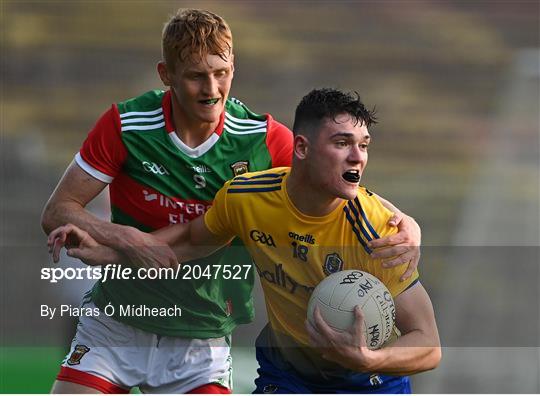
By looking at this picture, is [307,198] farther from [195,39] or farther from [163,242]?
[195,39]

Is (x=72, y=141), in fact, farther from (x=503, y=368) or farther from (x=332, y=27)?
(x=503, y=368)

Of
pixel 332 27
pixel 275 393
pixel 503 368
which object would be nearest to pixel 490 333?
pixel 503 368

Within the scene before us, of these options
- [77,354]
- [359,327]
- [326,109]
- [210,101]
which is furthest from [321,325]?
[77,354]

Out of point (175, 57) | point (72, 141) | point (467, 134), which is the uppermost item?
point (467, 134)

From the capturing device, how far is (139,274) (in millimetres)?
3719

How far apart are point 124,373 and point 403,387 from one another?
37.5 inches

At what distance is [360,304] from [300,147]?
53 centimetres

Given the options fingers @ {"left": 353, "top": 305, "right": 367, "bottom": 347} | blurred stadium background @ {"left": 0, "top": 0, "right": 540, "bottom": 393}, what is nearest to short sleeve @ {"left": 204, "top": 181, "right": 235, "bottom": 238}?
fingers @ {"left": 353, "top": 305, "right": 367, "bottom": 347}

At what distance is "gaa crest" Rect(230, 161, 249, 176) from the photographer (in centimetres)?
366

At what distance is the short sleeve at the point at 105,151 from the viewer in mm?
3623

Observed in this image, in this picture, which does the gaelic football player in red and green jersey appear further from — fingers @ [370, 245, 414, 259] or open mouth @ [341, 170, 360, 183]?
open mouth @ [341, 170, 360, 183]

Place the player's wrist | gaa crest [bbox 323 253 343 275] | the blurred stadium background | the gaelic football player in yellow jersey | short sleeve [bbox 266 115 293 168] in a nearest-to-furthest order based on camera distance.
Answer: the gaelic football player in yellow jersey < gaa crest [bbox 323 253 343 275] < the player's wrist < short sleeve [bbox 266 115 293 168] < the blurred stadium background

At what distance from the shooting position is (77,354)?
12.2 ft

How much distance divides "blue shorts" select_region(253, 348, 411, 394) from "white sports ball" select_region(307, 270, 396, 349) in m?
0.27
